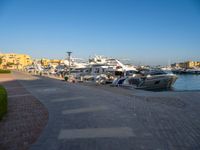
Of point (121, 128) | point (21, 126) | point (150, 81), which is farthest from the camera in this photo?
point (150, 81)

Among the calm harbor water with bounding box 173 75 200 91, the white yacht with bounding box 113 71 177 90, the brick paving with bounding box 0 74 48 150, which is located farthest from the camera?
the calm harbor water with bounding box 173 75 200 91

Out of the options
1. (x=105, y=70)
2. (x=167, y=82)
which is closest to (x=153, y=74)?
(x=167, y=82)

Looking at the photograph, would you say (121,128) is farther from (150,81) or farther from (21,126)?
(150,81)

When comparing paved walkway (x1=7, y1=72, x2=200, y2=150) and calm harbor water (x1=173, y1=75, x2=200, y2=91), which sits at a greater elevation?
paved walkway (x1=7, y1=72, x2=200, y2=150)

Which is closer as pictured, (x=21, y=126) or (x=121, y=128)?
(x=121, y=128)

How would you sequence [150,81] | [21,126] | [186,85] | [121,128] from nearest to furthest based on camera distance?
[121,128] < [21,126] < [150,81] < [186,85]

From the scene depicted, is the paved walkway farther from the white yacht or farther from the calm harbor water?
the calm harbor water

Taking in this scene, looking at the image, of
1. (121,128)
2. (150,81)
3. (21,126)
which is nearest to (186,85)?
(150,81)

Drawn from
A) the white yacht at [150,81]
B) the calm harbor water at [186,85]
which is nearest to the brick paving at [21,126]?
the white yacht at [150,81]

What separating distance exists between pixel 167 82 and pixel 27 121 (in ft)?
84.0

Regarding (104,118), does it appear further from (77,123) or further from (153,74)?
(153,74)

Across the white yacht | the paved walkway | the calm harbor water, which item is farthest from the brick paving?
the calm harbor water

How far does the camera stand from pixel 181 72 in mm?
89438

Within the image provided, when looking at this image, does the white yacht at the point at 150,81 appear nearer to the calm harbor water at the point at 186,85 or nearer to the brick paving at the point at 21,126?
the calm harbor water at the point at 186,85
